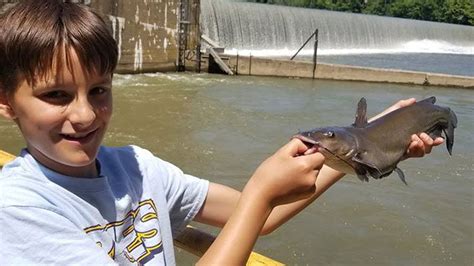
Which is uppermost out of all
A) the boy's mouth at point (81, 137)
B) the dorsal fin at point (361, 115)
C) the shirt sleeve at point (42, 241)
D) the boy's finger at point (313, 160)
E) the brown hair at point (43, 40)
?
the brown hair at point (43, 40)

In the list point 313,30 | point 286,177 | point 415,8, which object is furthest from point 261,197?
point 415,8

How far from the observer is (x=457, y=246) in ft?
17.6

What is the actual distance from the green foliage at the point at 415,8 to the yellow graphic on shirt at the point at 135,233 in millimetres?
51073

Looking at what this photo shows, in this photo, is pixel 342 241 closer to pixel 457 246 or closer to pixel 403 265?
pixel 403 265

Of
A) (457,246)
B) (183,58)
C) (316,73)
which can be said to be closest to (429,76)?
(316,73)

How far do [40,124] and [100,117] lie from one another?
0.13 meters

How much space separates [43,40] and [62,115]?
0.16 meters

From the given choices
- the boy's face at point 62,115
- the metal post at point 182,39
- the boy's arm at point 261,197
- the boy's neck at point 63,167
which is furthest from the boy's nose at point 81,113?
the metal post at point 182,39

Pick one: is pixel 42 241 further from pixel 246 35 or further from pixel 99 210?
pixel 246 35

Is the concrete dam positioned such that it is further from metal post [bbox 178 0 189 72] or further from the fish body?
the fish body

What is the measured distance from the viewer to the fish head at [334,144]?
1394 mm

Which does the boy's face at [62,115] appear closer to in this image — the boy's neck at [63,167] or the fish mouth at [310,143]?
the boy's neck at [63,167]

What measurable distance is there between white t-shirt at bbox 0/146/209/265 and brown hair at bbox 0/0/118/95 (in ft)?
0.66

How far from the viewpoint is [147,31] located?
1759 centimetres
